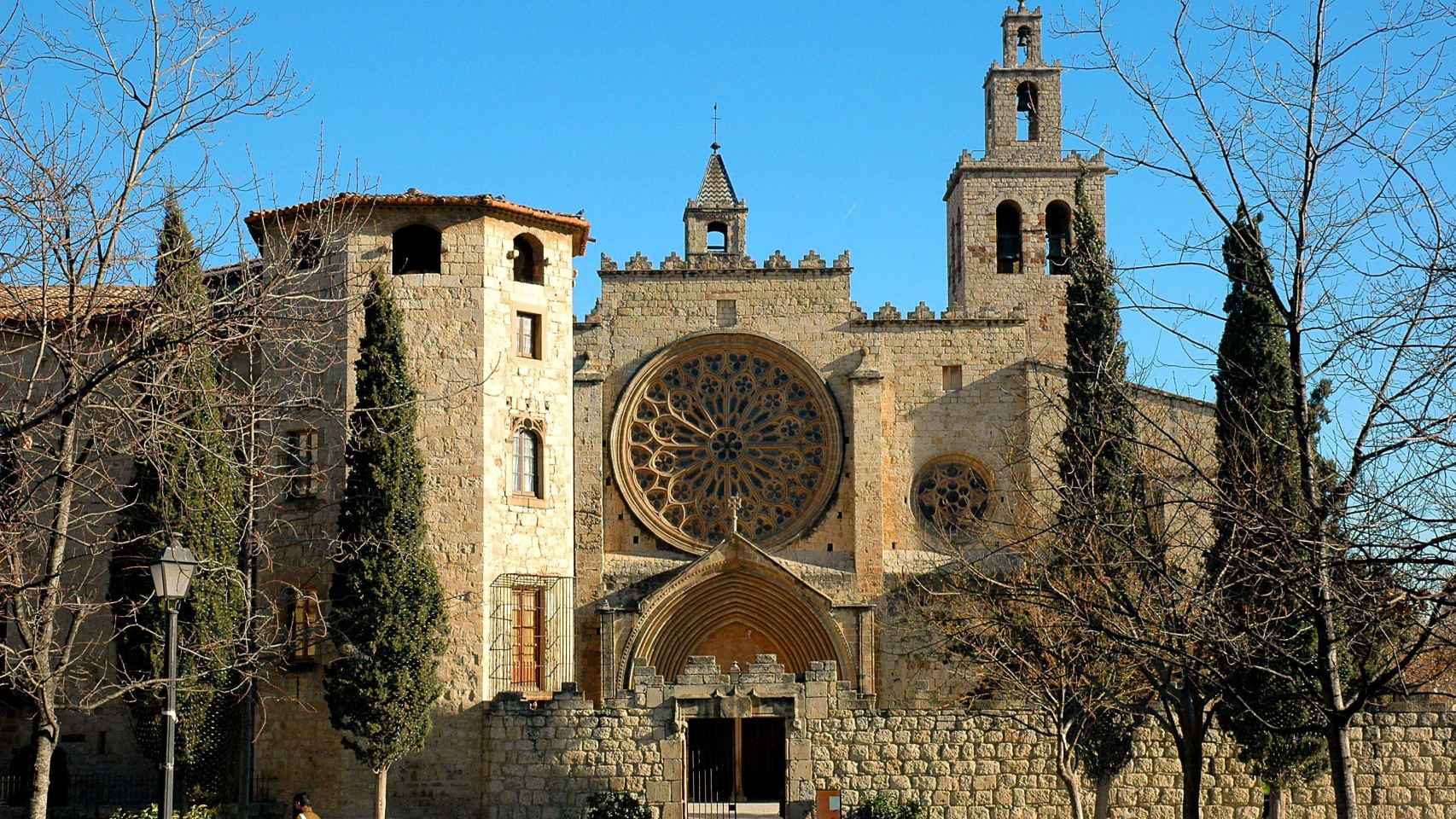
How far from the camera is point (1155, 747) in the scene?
2656 cm

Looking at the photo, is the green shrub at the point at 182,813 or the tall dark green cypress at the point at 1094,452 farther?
the green shrub at the point at 182,813

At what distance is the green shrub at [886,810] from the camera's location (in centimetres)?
2527

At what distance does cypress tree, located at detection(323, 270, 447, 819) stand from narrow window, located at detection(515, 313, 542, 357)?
10.8 feet

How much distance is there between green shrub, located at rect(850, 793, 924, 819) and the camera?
25266 millimetres

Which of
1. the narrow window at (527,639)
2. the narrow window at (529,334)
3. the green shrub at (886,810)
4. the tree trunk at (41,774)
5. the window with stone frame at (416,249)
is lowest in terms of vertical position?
the green shrub at (886,810)

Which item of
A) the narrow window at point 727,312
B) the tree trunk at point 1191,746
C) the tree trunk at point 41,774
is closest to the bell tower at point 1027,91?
the narrow window at point 727,312

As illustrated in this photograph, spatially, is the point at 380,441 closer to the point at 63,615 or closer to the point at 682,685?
the point at 682,685

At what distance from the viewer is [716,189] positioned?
41.6m

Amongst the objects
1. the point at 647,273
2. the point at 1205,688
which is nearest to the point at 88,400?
the point at 1205,688

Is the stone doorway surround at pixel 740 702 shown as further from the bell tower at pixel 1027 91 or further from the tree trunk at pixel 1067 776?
the bell tower at pixel 1027 91

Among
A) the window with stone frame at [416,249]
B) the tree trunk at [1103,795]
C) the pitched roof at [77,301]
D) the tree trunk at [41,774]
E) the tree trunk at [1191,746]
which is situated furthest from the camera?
the window with stone frame at [416,249]

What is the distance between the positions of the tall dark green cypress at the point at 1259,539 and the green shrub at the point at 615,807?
829cm

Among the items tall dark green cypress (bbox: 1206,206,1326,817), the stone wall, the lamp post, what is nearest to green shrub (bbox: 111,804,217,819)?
the stone wall

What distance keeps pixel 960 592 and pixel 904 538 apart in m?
9.89
